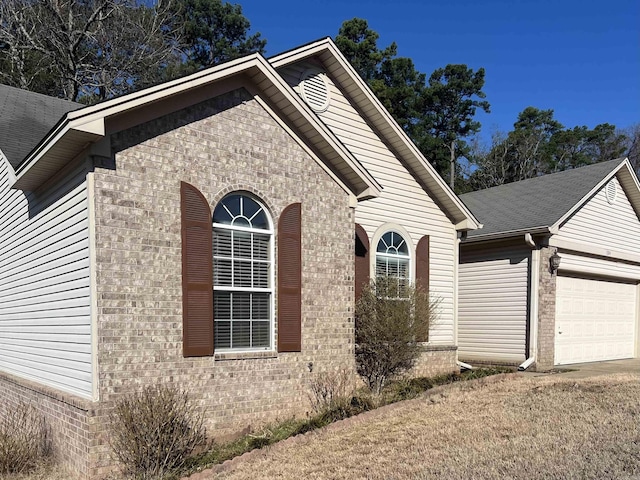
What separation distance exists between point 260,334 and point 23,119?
7213mm

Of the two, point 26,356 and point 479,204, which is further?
A: point 479,204

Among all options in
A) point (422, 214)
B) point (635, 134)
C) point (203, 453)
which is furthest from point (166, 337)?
point (635, 134)

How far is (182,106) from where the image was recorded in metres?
7.54

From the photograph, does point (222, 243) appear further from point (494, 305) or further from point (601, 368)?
point (601, 368)

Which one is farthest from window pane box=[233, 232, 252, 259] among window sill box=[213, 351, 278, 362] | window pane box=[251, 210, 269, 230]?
window sill box=[213, 351, 278, 362]

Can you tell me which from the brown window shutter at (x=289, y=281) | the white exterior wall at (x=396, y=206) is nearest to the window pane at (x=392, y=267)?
the white exterior wall at (x=396, y=206)

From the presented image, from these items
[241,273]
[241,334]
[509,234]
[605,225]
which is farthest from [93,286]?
[605,225]

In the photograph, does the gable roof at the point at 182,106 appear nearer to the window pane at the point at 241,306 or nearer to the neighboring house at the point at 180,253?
the neighboring house at the point at 180,253

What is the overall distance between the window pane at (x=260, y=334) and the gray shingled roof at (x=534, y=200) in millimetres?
8160

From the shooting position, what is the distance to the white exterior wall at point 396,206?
1168 centimetres

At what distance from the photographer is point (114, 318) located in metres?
6.66

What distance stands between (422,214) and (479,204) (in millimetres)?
5702

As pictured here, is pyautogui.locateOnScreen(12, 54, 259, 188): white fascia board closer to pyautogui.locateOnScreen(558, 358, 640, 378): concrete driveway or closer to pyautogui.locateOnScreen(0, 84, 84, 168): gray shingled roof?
pyautogui.locateOnScreen(0, 84, 84, 168): gray shingled roof

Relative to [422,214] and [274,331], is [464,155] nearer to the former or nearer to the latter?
[422,214]
